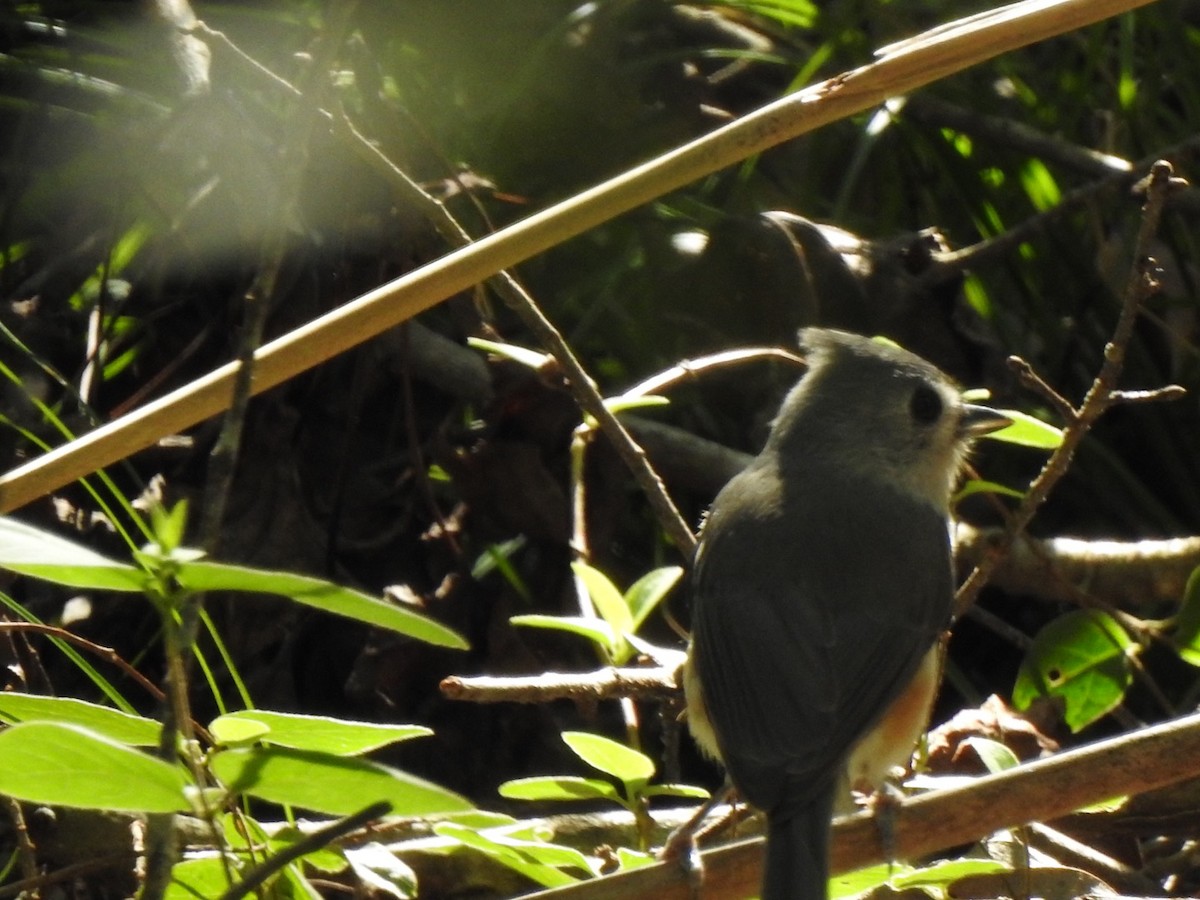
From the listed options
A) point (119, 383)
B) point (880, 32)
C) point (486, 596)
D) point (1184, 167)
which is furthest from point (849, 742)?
point (880, 32)

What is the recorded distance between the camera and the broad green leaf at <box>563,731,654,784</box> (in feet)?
7.65

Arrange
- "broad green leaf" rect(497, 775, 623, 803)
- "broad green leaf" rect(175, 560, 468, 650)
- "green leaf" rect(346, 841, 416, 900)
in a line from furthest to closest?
"broad green leaf" rect(497, 775, 623, 803) → "green leaf" rect(346, 841, 416, 900) → "broad green leaf" rect(175, 560, 468, 650)

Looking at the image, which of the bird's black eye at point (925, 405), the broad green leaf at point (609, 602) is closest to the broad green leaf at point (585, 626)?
the broad green leaf at point (609, 602)

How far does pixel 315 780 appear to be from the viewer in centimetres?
134

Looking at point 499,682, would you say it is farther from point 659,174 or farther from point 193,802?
point 193,802

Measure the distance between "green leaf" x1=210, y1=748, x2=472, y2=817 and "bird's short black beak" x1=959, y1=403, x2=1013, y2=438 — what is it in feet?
6.42

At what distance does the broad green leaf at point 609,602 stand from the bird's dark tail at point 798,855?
0.47 m

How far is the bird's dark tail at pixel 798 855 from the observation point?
6.96 feet

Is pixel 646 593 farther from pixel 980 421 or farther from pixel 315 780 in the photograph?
pixel 315 780

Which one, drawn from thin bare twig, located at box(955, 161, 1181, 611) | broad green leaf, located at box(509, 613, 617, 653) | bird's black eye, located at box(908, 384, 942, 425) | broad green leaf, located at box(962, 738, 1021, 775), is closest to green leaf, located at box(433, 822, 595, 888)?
broad green leaf, located at box(509, 613, 617, 653)

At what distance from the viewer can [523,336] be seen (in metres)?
3.90

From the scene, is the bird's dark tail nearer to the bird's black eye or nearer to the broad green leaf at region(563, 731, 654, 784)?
the broad green leaf at region(563, 731, 654, 784)

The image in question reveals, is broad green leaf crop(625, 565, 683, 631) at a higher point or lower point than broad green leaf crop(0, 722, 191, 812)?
lower

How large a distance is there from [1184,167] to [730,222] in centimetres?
135
